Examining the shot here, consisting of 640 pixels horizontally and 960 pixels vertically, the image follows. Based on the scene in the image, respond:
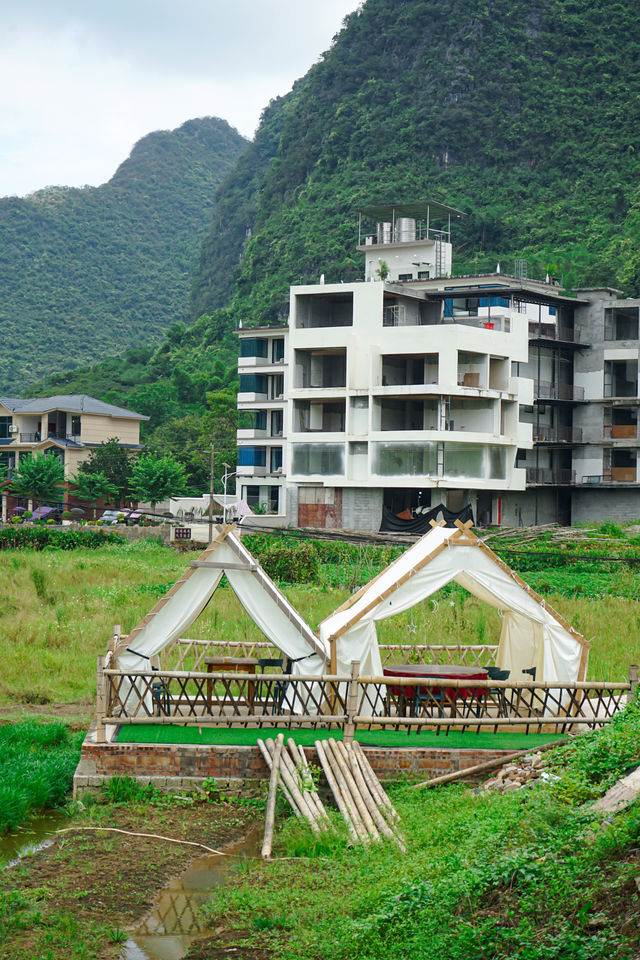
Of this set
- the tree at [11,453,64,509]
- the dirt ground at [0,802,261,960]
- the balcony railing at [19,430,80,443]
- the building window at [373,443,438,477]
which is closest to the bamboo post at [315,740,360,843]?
the dirt ground at [0,802,261,960]

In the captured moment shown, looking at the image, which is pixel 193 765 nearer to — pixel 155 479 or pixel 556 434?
pixel 556 434

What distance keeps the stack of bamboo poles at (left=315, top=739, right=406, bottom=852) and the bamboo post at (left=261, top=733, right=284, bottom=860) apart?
1.59 feet

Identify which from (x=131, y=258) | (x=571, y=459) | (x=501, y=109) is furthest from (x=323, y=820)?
(x=131, y=258)

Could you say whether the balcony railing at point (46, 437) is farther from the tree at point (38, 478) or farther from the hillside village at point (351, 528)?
the tree at point (38, 478)

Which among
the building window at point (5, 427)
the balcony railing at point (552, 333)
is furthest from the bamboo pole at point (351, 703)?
the building window at point (5, 427)

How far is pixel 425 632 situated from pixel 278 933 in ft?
44.1

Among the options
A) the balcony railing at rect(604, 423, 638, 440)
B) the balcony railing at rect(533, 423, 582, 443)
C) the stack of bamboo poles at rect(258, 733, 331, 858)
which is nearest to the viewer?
the stack of bamboo poles at rect(258, 733, 331, 858)

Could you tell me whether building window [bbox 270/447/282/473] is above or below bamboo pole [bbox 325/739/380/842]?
above

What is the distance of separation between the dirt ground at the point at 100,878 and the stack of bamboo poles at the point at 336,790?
2.01ft

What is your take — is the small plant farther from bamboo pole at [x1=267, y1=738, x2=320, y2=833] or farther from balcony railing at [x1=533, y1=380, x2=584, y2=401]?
balcony railing at [x1=533, y1=380, x2=584, y2=401]

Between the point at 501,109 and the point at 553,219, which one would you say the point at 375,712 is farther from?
the point at 501,109

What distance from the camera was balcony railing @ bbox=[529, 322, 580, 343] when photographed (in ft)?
169

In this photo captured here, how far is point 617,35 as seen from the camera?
A: 88.1m

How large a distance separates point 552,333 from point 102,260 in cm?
8648
